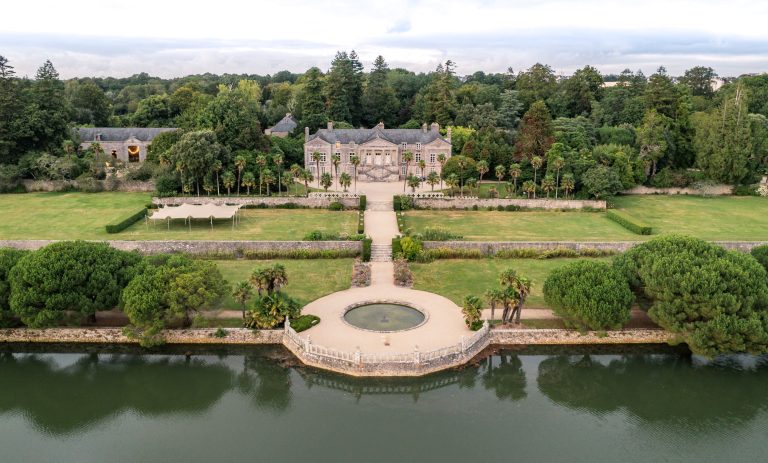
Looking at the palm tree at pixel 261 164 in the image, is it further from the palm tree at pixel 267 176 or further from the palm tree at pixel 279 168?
the palm tree at pixel 279 168

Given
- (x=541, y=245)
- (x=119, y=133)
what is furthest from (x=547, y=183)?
(x=119, y=133)

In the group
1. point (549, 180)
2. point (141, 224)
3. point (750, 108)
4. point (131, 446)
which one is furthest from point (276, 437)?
point (750, 108)

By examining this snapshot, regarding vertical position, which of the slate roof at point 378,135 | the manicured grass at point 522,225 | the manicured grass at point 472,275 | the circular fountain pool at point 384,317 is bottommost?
the circular fountain pool at point 384,317

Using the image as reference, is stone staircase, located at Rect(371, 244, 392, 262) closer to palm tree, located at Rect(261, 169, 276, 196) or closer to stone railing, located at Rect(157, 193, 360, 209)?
stone railing, located at Rect(157, 193, 360, 209)

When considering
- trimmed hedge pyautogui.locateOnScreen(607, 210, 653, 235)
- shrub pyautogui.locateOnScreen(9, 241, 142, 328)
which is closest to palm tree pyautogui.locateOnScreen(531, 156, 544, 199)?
trimmed hedge pyautogui.locateOnScreen(607, 210, 653, 235)

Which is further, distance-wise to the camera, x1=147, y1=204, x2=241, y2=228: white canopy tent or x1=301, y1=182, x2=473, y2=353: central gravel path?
x1=147, y1=204, x2=241, y2=228: white canopy tent

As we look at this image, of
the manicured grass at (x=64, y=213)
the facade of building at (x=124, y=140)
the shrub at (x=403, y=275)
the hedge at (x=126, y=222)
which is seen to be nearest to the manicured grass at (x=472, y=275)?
the shrub at (x=403, y=275)
